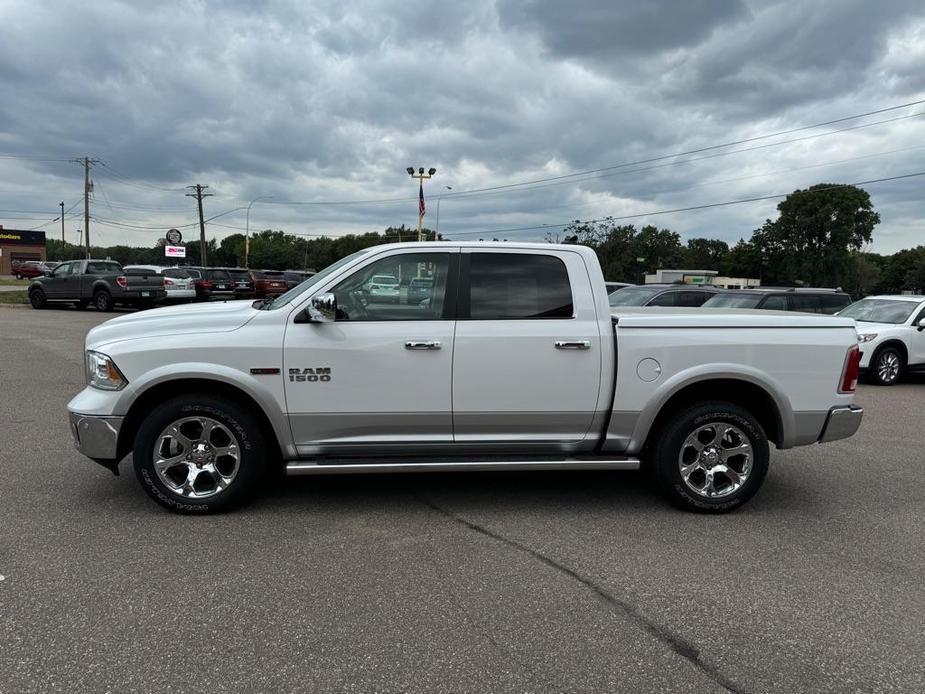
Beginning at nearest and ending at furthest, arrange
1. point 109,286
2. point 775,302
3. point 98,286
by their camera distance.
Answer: point 775,302
point 109,286
point 98,286

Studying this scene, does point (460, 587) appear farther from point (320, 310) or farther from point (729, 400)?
point (729, 400)

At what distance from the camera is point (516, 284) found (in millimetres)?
4688

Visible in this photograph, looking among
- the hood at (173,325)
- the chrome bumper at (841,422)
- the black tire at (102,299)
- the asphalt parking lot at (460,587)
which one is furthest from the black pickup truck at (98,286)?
the chrome bumper at (841,422)

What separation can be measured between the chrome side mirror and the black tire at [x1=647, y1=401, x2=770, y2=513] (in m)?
2.44

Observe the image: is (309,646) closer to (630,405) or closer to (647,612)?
(647,612)

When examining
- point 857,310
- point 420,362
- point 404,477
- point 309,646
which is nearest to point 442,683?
point 309,646

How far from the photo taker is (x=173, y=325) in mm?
4527

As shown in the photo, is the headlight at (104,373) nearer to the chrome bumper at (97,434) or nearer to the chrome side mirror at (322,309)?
the chrome bumper at (97,434)

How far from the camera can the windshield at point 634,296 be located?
51.8ft

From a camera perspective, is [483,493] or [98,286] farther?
[98,286]

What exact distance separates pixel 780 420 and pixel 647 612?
213 centimetres

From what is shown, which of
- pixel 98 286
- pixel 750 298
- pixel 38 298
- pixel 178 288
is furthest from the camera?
pixel 38 298

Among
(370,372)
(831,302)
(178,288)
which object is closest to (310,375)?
(370,372)

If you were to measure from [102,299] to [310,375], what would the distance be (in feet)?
75.3
